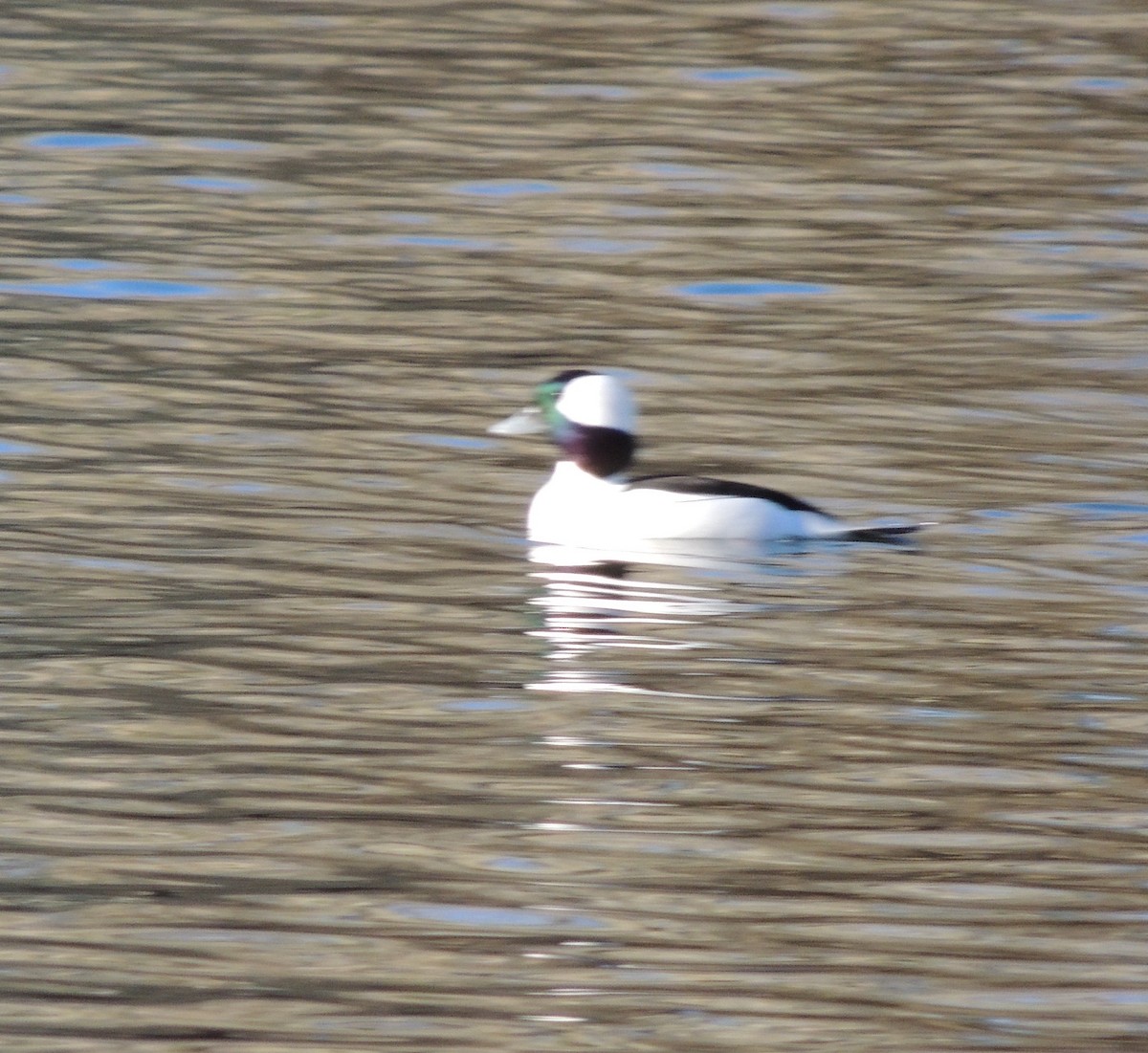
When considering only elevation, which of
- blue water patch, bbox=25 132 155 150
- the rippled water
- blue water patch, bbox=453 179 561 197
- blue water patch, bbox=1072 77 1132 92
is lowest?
the rippled water

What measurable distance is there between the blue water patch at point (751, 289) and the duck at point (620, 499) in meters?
3.79

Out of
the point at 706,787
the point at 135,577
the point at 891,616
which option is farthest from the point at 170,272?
the point at 706,787

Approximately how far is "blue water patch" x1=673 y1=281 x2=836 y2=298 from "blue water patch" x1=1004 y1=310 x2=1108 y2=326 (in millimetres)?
980

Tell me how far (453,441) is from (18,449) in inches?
69.1

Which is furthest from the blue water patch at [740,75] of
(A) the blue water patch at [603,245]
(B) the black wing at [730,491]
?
(B) the black wing at [730,491]

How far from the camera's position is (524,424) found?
11.1m

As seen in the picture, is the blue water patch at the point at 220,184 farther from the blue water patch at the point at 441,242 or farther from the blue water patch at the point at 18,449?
the blue water patch at the point at 18,449

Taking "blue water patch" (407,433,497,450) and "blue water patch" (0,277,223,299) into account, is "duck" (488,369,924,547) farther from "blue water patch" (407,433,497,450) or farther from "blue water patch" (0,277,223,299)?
"blue water patch" (0,277,223,299)

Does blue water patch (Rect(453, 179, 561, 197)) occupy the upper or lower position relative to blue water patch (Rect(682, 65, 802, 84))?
lower

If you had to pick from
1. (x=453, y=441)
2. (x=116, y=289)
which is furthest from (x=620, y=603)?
(x=116, y=289)

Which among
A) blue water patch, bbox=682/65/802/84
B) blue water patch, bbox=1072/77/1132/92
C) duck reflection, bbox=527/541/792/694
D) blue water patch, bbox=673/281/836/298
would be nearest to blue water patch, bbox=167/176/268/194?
blue water patch, bbox=673/281/836/298

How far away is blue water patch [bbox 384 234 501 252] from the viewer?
51.4 feet

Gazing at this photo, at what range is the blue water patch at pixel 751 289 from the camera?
48.2 feet

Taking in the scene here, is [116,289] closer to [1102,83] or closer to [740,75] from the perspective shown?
[740,75]
